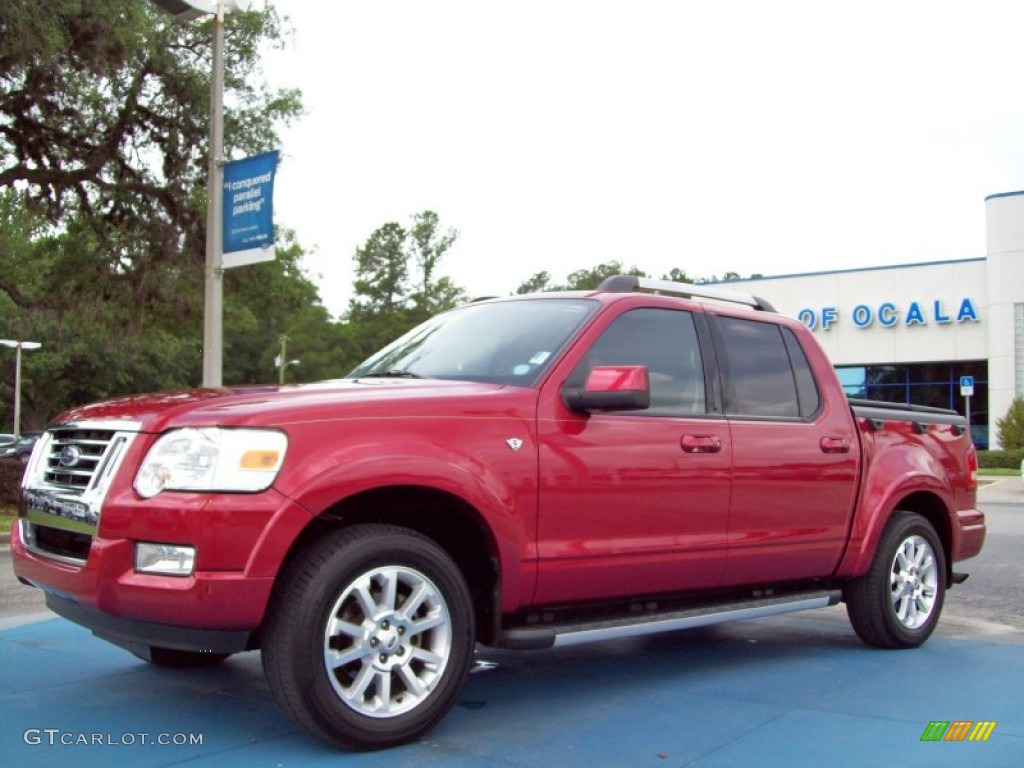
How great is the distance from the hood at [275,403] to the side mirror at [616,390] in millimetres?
293

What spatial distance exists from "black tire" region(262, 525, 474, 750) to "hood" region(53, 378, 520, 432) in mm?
471

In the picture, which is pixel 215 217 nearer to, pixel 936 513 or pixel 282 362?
pixel 936 513

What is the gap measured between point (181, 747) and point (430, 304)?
95126 millimetres

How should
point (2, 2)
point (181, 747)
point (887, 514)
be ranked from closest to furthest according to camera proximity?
1. point (181, 747)
2. point (887, 514)
3. point (2, 2)

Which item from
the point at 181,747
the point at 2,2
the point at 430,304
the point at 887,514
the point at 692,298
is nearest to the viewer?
the point at 181,747

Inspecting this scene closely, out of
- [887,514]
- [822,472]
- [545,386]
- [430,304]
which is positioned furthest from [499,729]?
[430,304]

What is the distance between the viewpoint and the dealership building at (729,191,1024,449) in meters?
35.8

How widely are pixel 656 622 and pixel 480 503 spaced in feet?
3.82

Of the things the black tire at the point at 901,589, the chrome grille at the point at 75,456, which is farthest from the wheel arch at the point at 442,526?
the black tire at the point at 901,589

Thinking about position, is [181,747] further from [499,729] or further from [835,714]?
[835,714]

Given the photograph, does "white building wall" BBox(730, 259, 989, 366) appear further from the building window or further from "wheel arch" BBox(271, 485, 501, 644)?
"wheel arch" BBox(271, 485, 501, 644)

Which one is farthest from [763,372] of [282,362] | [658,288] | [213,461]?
[282,362]

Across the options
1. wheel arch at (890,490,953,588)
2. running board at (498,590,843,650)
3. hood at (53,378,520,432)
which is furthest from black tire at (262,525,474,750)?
A: wheel arch at (890,490,953,588)

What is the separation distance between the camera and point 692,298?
5.73 meters
